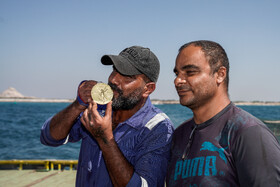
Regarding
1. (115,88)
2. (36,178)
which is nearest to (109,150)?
(115,88)

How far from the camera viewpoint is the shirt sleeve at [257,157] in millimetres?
1711

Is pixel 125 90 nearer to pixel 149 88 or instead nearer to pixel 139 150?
pixel 149 88

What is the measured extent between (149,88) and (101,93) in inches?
22.7

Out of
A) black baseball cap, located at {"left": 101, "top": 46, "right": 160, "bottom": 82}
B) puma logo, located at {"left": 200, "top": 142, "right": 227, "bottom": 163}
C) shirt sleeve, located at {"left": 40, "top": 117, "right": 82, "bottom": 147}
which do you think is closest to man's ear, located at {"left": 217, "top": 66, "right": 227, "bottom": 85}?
puma logo, located at {"left": 200, "top": 142, "right": 227, "bottom": 163}

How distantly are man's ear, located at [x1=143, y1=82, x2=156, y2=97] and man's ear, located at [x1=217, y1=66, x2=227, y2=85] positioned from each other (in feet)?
2.76

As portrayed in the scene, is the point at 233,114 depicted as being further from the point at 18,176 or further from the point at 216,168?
the point at 18,176

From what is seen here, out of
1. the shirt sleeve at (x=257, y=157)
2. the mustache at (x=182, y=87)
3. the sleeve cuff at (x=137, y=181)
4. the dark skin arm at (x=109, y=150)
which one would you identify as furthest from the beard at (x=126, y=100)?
the shirt sleeve at (x=257, y=157)

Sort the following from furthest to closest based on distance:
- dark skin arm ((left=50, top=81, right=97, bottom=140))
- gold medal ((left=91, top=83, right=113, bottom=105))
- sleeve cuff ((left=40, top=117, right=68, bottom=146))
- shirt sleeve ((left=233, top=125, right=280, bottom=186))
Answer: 1. sleeve cuff ((left=40, top=117, right=68, bottom=146))
2. dark skin arm ((left=50, top=81, right=97, bottom=140))
3. gold medal ((left=91, top=83, right=113, bottom=105))
4. shirt sleeve ((left=233, top=125, right=280, bottom=186))

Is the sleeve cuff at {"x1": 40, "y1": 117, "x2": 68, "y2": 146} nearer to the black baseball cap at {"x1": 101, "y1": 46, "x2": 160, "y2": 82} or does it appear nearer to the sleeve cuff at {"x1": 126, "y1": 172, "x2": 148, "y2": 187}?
the black baseball cap at {"x1": 101, "y1": 46, "x2": 160, "y2": 82}

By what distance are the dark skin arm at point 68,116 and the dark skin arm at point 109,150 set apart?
0.43m

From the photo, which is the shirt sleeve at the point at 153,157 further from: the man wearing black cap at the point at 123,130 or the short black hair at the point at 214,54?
the short black hair at the point at 214,54

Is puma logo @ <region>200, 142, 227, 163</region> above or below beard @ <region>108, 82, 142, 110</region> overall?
below

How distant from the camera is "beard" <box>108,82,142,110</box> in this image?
9.21 feet

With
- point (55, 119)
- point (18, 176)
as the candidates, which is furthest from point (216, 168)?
point (18, 176)
